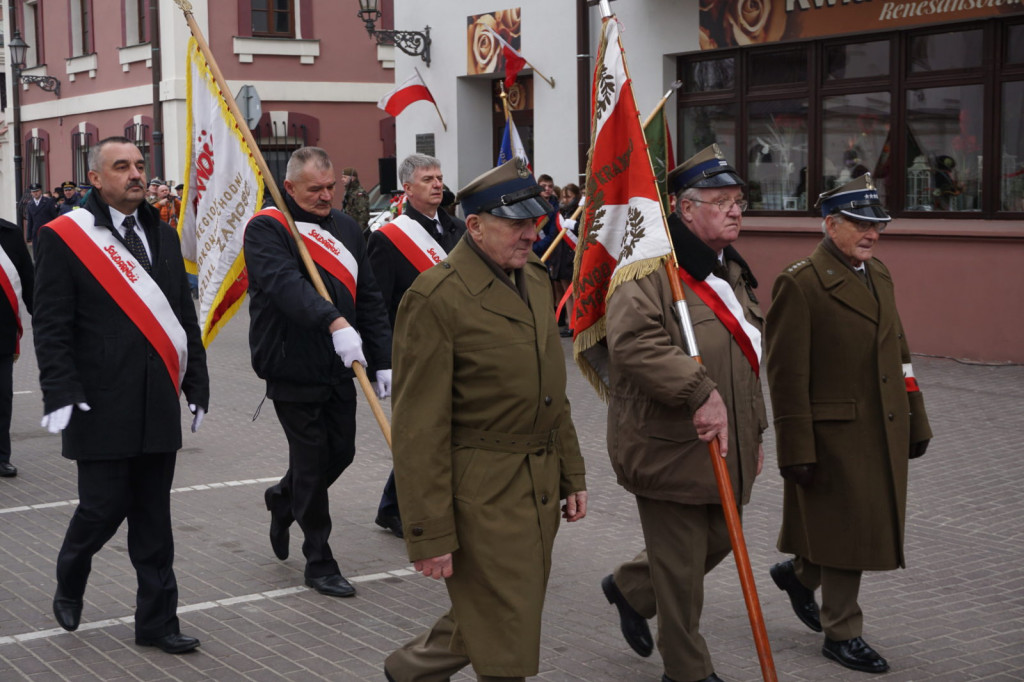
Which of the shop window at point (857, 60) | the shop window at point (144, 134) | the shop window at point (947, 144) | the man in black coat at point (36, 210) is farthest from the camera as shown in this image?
the shop window at point (144, 134)

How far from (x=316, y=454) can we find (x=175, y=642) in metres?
1.19

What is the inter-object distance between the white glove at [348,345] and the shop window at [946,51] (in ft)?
31.1

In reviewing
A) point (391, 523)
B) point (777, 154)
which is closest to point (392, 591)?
point (391, 523)

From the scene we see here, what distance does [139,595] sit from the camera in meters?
5.55

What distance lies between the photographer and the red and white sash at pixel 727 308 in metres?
4.87

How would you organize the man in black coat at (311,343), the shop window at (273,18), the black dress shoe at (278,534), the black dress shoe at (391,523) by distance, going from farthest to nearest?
the shop window at (273,18), the black dress shoe at (391,523), the black dress shoe at (278,534), the man in black coat at (311,343)

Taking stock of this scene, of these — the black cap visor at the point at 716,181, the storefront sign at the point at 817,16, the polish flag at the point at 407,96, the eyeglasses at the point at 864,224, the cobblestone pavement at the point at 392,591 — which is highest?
the storefront sign at the point at 817,16

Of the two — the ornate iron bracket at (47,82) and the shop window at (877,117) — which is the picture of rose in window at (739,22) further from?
the ornate iron bracket at (47,82)

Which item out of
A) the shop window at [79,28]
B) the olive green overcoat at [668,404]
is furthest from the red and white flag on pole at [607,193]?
the shop window at [79,28]

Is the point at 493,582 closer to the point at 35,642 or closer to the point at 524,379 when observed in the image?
the point at 524,379

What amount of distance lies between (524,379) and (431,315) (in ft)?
1.12

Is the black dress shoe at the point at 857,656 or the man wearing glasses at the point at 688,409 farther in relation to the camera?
the black dress shoe at the point at 857,656

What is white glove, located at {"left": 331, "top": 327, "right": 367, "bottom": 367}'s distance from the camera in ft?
19.1

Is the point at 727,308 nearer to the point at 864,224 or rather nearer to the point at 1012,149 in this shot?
the point at 864,224
